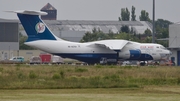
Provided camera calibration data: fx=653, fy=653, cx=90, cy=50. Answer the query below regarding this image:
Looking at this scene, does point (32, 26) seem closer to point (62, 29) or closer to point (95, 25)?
point (62, 29)

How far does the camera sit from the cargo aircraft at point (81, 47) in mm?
83062

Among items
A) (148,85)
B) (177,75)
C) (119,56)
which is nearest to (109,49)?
(119,56)

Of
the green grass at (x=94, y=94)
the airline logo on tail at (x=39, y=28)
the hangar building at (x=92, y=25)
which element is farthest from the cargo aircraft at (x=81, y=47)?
the hangar building at (x=92, y=25)

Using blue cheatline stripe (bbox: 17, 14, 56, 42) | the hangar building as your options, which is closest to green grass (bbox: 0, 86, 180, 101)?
blue cheatline stripe (bbox: 17, 14, 56, 42)

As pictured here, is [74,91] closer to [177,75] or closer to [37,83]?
[37,83]

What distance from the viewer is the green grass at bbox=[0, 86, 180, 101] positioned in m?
34.5

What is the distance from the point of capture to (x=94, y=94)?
124ft

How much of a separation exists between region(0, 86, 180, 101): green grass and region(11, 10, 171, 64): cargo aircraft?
4069 cm

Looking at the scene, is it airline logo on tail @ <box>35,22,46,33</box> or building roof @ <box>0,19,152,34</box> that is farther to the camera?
building roof @ <box>0,19,152,34</box>

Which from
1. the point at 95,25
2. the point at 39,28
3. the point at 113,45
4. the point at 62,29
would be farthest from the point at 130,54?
→ the point at 95,25

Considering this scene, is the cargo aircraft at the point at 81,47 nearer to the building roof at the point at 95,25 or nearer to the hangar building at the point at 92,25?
the hangar building at the point at 92,25

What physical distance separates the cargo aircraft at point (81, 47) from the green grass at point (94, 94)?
4069 cm

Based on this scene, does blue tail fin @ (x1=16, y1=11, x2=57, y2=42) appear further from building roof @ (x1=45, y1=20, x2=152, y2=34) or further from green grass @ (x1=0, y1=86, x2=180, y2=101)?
building roof @ (x1=45, y1=20, x2=152, y2=34)

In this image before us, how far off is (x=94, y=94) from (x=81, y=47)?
153 ft
